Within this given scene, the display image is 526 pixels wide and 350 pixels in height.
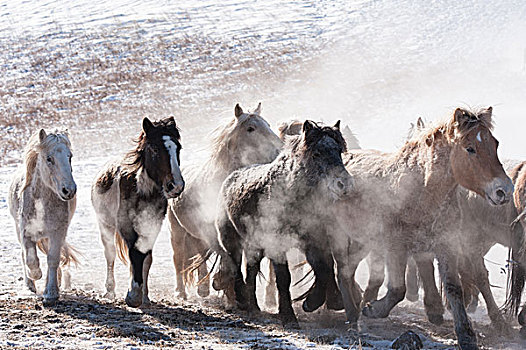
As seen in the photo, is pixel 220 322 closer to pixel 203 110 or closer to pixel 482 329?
pixel 482 329

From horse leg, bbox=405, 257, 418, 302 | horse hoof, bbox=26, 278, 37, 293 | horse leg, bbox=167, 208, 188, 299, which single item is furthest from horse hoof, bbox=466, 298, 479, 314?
horse hoof, bbox=26, 278, 37, 293

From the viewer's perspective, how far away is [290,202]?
21.2ft

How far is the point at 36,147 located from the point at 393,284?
4356mm

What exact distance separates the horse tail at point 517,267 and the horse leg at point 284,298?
2.27 metres

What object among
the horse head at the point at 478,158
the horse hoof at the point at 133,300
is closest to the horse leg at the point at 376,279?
the horse head at the point at 478,158

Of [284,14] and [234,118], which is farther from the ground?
[284,14]

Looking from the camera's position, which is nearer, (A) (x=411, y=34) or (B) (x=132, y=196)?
(B) (x=132, y=196)

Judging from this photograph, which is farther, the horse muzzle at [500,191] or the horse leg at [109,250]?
the horse leg at [109,250]

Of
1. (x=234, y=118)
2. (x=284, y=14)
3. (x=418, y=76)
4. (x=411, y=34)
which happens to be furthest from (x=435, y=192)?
(x=284, y=14)

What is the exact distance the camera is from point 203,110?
2762cm

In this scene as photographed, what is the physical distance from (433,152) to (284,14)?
37948 mm

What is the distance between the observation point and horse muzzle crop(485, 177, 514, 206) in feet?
17.3

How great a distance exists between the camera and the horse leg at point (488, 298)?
6.69m

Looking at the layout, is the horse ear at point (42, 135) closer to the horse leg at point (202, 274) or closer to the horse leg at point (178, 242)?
the horse leg at point (178, 242)
